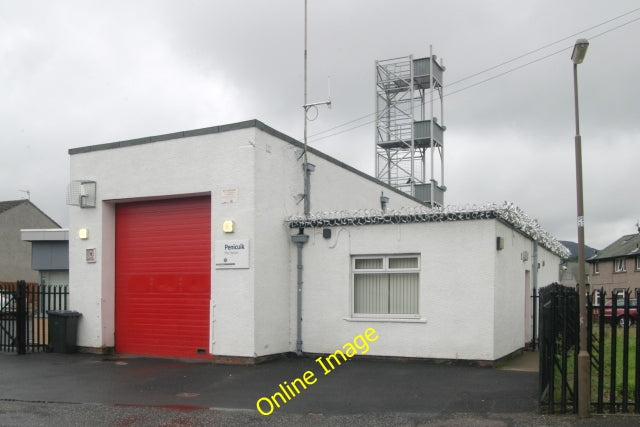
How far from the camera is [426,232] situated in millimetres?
12680

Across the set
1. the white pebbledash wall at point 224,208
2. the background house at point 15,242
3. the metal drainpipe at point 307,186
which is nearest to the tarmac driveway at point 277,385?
the white pebbledash wall at point 224,208

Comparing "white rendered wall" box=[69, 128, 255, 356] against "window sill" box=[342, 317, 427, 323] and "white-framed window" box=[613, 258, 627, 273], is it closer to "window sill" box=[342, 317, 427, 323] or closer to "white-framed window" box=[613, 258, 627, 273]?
"window sill" box=[342, 317, 427, 323]

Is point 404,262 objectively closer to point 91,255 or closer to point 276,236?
point 276,236

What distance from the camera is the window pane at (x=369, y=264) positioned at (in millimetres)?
13320

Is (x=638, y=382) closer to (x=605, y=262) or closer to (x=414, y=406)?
(x=414, y=406)

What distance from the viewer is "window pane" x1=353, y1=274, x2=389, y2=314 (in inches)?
520

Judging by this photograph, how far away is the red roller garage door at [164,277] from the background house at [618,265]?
4632 cm

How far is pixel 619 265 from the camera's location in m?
57.5

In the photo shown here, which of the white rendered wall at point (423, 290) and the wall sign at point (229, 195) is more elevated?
the wall sign at point (229, 195)

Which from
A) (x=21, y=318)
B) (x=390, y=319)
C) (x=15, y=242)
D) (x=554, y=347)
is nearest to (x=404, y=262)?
(x=390, y=319)

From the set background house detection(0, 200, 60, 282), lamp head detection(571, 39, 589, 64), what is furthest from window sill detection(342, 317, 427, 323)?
background house detection(0, 200, 60, 282)

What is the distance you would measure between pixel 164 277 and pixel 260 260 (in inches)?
106

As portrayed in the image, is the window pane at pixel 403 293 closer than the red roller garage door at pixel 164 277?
Yes

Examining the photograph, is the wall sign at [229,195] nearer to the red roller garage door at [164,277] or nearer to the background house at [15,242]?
the red roller garage door at [164,277]
